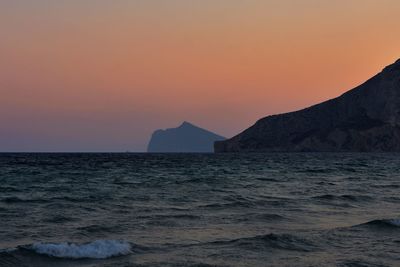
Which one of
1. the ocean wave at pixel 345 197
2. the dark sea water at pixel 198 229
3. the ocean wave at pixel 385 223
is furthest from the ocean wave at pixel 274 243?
the ocean wave at pixel 345 197

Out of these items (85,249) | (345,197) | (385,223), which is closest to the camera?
(85,249)

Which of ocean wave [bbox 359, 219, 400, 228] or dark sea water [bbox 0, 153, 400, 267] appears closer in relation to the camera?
dark sea water [bbox 0, 153, 400, 267]

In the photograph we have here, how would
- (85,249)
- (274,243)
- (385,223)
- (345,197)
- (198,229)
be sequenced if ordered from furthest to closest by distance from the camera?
(345,197) → (385,223) → (198,229) → (274,243) → (85,249)

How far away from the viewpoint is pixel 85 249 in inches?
650

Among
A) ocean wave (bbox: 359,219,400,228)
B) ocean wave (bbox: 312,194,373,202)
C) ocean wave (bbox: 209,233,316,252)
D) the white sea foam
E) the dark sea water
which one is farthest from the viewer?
ocean wave (bbox: 312,194,373,202)

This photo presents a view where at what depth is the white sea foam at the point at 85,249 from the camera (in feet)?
52.9

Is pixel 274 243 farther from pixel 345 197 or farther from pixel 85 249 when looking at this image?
pixel 345 197

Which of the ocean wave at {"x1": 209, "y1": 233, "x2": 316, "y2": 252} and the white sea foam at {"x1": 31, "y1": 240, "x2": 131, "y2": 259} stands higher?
the white sea foam at {"x1": 31, "y1": 240, "x2": 131, "y2": 259}

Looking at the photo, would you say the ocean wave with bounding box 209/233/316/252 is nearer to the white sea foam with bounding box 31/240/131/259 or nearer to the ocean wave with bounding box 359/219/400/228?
the white sea foam with bounding box 31/240/131/259

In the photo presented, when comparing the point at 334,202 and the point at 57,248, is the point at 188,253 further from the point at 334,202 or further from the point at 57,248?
the point at 334,202

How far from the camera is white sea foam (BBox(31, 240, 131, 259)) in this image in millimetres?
16125

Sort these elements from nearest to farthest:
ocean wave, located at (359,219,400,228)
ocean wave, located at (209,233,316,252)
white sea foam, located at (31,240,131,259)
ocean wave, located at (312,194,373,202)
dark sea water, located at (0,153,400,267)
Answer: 1. dark sea water, located at (0,153,400,267)
2. white sea foam, located at (31,240,131,259)
3. ocean wave, located at (209,233,316,252)
4. ocean wave, located at (359,219,400,228)
5. ocean wave, located at (312,194,373,202)

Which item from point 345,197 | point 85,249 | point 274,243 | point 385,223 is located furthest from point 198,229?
point 345,197

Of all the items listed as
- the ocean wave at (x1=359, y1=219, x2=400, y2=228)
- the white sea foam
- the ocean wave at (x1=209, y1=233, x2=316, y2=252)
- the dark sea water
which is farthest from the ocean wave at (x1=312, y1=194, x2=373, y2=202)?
the white sea foam
